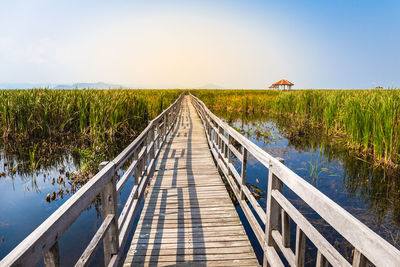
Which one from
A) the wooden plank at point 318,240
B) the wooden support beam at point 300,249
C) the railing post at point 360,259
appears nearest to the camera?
the railing post at point 360,259

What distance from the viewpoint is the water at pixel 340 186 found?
4.68 meters

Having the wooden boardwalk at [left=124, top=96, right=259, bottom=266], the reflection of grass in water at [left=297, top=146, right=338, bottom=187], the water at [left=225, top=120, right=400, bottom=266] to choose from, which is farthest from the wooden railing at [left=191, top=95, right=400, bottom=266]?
the reflection of grass in water at [left=297, top=146, right=338, bottom=187]

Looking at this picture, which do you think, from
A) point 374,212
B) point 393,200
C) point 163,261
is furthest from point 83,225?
point 393,200

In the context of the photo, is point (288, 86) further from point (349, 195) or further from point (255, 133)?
point (349, 195)

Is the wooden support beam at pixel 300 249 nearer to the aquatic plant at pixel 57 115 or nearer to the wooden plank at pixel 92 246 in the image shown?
the wooden plank at pixel 92 246

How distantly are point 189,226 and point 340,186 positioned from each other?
5094 mm

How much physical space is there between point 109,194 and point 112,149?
721 cm

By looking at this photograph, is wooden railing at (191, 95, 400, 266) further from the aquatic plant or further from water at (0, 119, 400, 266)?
the aquatic plant

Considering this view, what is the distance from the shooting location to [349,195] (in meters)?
6.33

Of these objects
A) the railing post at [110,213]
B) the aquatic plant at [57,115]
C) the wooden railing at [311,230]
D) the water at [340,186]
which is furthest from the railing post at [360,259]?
the aquatic plant at [57,115]

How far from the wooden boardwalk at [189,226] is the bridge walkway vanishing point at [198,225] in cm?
1

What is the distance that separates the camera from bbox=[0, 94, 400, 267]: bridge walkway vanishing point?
4.32 ft

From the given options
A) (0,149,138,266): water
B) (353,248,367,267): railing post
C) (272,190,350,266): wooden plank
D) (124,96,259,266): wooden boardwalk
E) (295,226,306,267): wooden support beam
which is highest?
(353,248,367,267): railing post

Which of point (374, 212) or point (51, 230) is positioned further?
point (374, 212)
